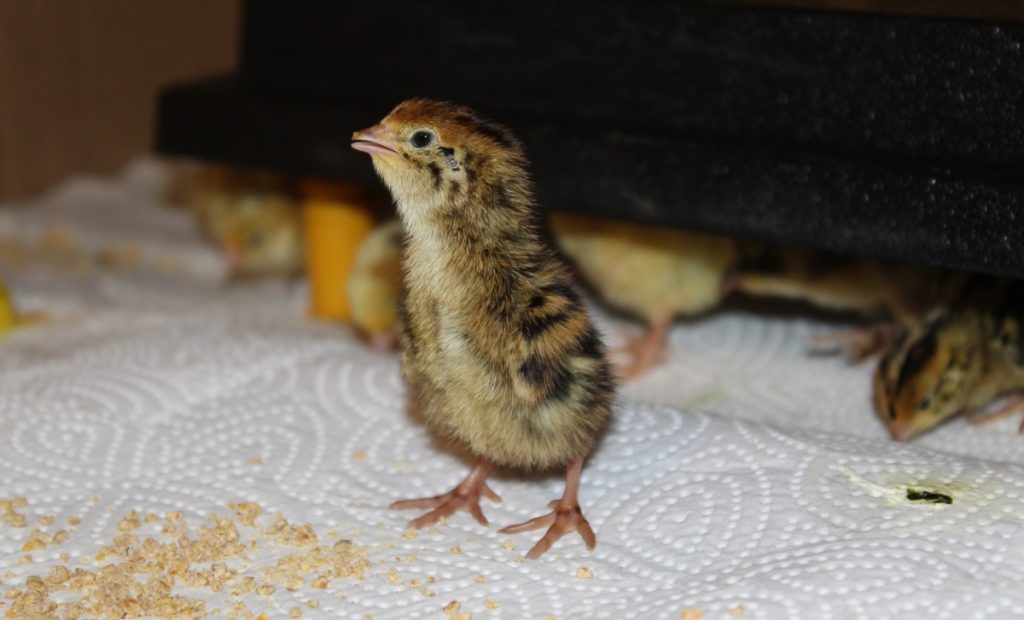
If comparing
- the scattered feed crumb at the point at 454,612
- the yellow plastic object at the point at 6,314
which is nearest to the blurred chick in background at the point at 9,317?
the yellow plastic object at the point at 6,314

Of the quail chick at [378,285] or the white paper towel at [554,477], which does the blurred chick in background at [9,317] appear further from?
the quail chick at [378,285]

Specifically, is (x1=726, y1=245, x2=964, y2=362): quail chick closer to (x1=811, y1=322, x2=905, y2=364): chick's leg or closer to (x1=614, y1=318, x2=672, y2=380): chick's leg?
(x1=811, y1=322, x2=905, y2=364): chick's leg

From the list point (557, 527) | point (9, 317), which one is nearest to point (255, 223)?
point (9, 317)

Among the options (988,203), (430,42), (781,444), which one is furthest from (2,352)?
(988,203)

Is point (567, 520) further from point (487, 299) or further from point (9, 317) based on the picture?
point (9, 317)

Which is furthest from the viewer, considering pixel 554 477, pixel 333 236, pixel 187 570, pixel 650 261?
pixel 333 236

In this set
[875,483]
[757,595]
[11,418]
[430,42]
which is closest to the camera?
[757,595]

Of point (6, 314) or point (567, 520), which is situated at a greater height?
point (567, 520)

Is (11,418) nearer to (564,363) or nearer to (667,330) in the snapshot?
(564,363)
